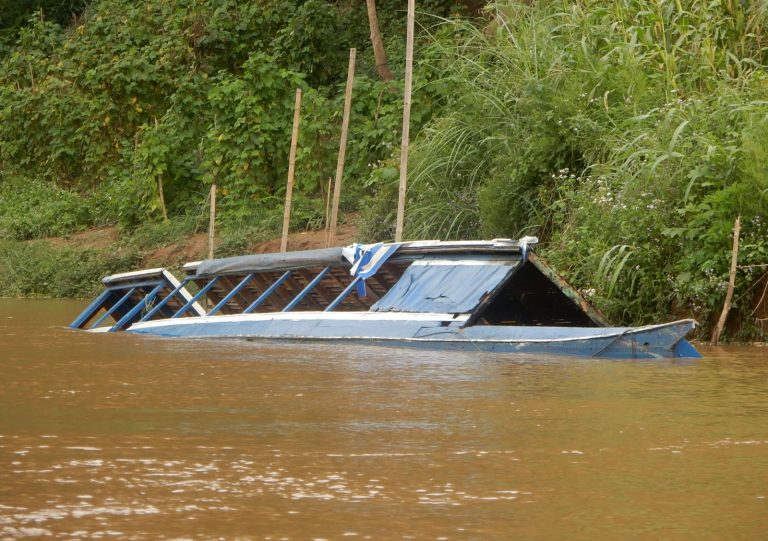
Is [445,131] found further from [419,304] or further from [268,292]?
[419,304]

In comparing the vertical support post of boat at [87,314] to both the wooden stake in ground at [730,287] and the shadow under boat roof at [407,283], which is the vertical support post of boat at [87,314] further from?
the wooden stake in ground at [730,287]

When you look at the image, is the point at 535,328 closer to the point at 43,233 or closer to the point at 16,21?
the point at 43,233

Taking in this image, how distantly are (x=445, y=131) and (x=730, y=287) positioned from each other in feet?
17.9

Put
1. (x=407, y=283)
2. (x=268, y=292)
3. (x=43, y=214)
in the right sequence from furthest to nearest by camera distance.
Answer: (x=43, y=214) → (x=268, y=292) → (x=407, y=283)

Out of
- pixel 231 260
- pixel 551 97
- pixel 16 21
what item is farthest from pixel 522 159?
pixel 16 21

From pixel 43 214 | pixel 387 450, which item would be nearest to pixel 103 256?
pixel 43 214

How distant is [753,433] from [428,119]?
13.0m

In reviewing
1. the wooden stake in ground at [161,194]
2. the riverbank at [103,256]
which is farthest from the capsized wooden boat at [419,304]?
the wooden stake in ground at [161,194]

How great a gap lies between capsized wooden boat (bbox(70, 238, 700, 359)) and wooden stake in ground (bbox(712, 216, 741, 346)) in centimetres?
93

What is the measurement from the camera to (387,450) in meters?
5.85

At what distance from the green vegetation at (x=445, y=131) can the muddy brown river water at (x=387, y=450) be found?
211cm

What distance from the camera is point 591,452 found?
5836 millimetres

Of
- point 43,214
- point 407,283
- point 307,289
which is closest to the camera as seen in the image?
point 407,283

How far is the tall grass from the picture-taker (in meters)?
11.1
